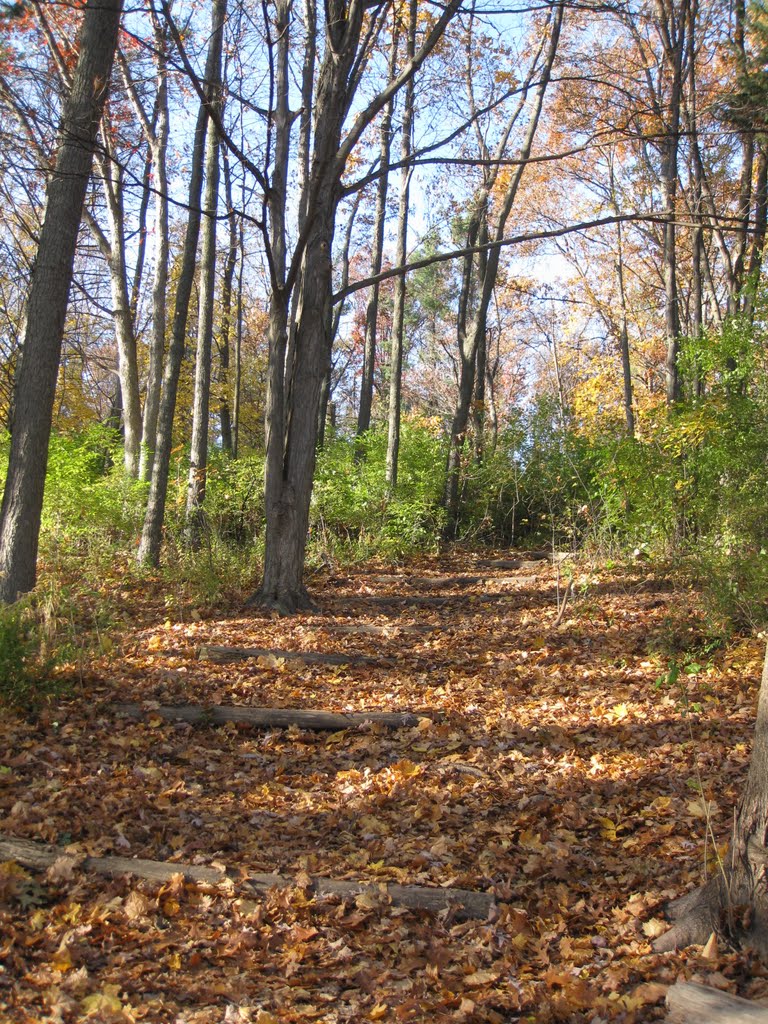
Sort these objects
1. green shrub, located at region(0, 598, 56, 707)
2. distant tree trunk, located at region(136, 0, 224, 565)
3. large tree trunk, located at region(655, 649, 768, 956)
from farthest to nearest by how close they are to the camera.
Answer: distant tree trunk, located at region(136, 0, 224, 565)
green shrub, located at region(0, 598, 56, 707)
large tree trunk, located at region(655, 649, 768, 956)

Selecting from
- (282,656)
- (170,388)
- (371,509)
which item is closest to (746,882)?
(282,656)

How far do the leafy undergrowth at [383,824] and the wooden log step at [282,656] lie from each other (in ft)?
0.43

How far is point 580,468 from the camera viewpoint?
15430 mm

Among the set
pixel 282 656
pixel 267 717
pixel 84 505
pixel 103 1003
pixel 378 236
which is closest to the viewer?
pixel 103 1003

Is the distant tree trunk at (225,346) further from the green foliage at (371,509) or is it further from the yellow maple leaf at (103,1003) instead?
the yellow maple leaf at (103,1003)

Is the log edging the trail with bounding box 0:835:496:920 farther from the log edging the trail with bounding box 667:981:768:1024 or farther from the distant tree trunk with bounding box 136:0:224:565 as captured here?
the distant tree trunk with bounding box 136:0:224:565

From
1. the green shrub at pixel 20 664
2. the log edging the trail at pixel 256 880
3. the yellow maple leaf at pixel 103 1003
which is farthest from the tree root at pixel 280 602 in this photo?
→ the yellow maple leaf at pixel 103 1003

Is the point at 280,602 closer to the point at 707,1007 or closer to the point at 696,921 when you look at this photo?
the point at 696,921

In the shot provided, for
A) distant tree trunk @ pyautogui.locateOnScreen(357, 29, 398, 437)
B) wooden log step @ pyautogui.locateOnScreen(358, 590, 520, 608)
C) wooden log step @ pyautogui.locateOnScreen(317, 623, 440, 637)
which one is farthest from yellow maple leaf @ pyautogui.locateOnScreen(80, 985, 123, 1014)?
distant tree trunk @ pyautogui.locateOnScreen(357, 29, 398, 437)

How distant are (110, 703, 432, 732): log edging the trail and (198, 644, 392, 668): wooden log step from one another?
112 cm

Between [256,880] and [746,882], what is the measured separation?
7.23 ft

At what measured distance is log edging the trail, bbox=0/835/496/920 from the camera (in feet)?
12.6

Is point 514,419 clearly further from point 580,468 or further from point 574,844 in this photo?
point 574,844

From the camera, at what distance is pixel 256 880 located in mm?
3945
